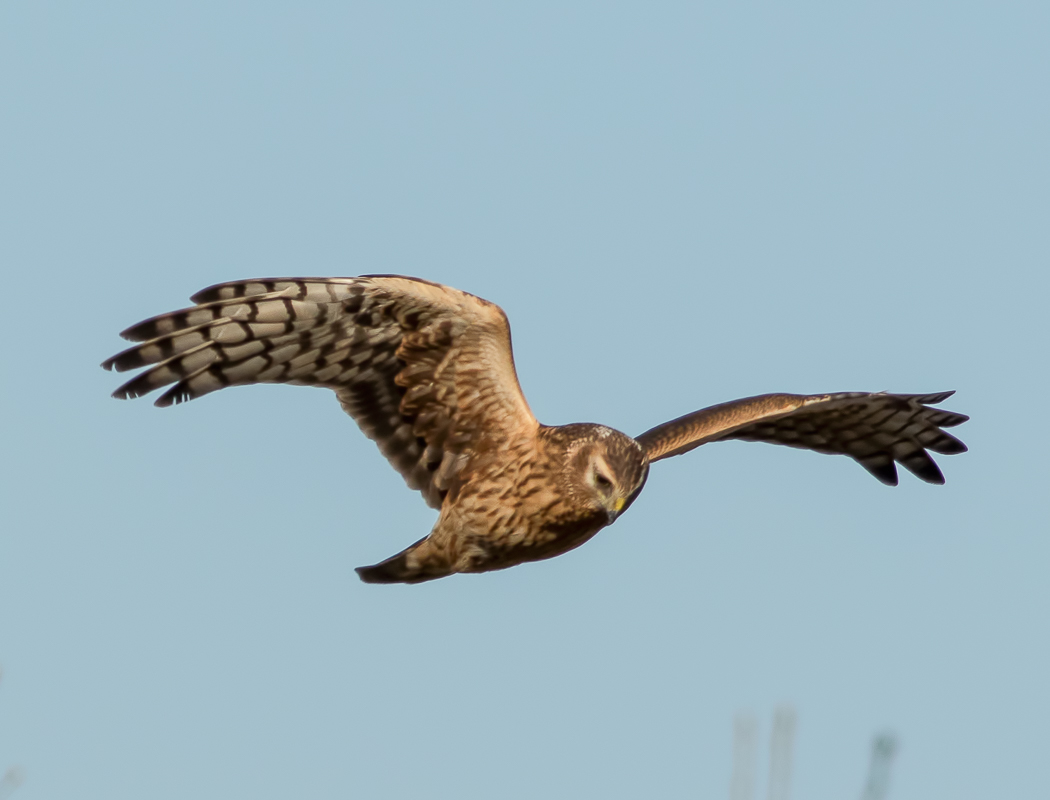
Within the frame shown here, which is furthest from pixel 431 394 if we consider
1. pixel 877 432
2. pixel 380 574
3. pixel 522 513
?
pixel 877 432

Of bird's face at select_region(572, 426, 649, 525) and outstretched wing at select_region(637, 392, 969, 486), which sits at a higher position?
→ outstretched wing at select_region(637, 392, 969, 486)

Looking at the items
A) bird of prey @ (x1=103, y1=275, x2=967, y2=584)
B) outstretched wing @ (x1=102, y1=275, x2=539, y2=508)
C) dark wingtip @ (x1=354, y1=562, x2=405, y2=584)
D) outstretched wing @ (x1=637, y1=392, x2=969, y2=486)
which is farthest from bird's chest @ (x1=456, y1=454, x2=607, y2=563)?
outstretched wing @ (x1=637, y1=392, x2=969, y2=486)

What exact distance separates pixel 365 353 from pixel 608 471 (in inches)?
57.0

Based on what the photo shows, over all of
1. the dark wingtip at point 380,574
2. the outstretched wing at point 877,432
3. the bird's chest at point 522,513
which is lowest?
the dark wingtip at point 380,574

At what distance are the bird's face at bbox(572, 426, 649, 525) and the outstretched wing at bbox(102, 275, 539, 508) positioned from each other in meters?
0.53

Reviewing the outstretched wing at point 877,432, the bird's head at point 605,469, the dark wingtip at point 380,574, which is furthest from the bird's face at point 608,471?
the outstretched wing at point 877,432

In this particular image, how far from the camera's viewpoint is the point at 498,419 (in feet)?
22.6

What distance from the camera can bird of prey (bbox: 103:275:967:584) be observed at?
21.0 feet

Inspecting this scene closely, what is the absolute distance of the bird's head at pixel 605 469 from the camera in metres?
6.40

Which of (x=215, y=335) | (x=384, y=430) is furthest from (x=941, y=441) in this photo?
(x=215, y=335)

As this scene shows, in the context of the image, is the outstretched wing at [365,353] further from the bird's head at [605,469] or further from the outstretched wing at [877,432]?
the outstretched wing at [877,432]

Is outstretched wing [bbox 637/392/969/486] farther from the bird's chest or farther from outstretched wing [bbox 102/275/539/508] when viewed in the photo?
outstretched wing [bbox 102/275/539/508]

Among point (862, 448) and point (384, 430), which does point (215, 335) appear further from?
point (862, 448)

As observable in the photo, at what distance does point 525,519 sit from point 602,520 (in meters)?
0.41
